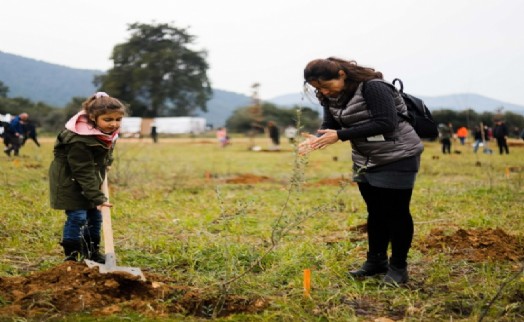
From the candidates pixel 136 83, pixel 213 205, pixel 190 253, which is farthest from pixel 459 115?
pixel 190 253

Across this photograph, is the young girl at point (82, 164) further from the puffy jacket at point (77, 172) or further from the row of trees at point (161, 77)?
the row of trees at point (161, 77)

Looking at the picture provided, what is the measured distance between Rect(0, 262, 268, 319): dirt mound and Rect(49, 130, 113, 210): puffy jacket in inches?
25.8

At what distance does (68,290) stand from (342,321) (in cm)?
154

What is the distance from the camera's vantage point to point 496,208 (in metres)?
7.30

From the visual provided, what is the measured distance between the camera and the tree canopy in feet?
205

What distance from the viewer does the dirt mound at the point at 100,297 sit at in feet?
9.86

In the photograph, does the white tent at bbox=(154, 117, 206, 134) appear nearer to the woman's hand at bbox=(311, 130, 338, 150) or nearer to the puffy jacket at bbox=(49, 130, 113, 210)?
the puffy jacket at bbox=(49, 130, 113, 210)

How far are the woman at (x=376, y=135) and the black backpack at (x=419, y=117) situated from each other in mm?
47

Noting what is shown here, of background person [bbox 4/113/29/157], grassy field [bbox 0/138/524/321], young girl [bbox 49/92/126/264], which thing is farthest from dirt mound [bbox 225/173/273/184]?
→ background person [bbox 4/113/29/157]

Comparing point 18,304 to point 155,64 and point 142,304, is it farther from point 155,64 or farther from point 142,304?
point 155,64

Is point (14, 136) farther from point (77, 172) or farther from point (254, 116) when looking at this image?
point (254, 116)

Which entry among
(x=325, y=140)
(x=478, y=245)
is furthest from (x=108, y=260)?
(x=478, y=245)

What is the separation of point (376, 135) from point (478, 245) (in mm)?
1891

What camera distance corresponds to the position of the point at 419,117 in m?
3.70
